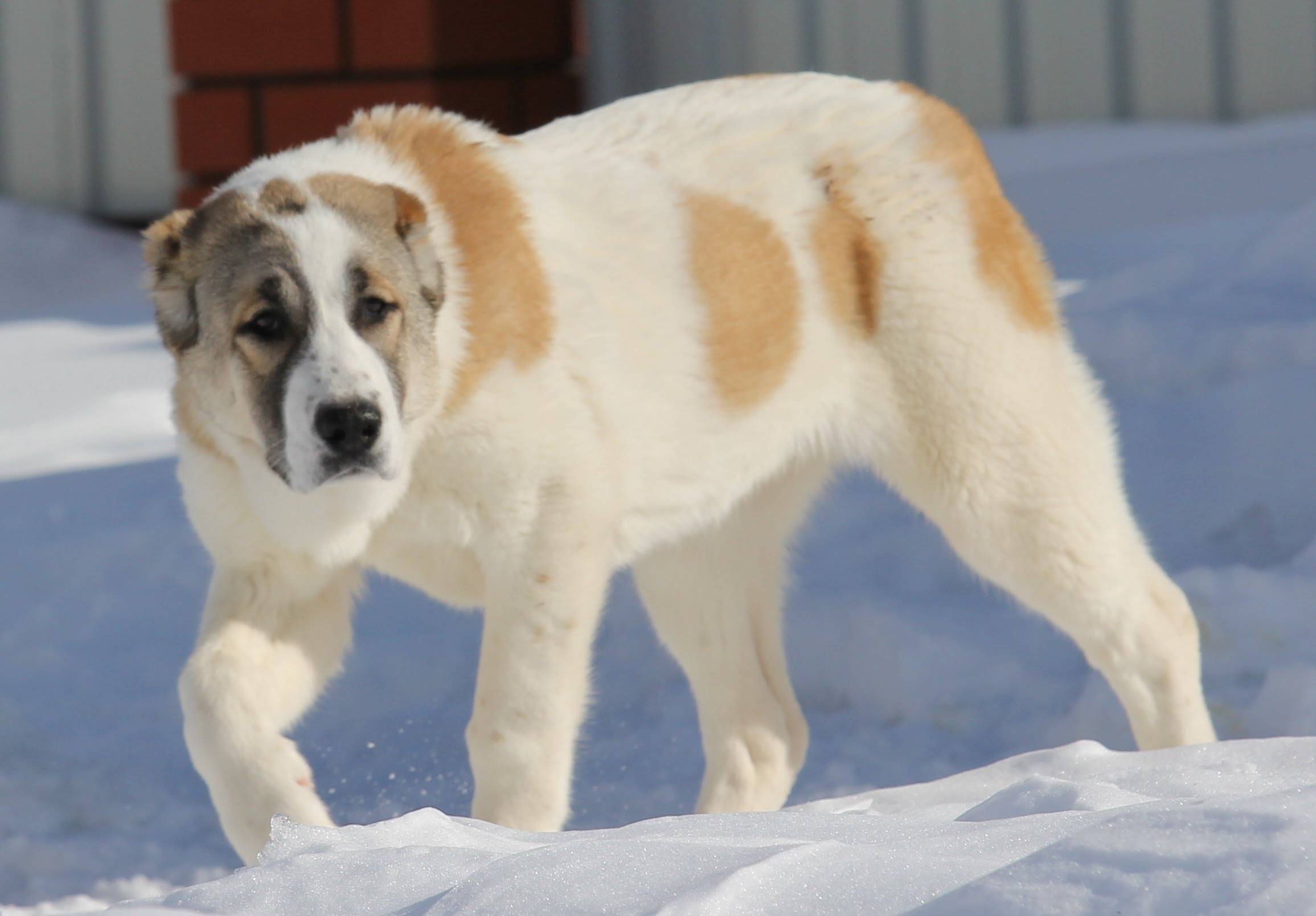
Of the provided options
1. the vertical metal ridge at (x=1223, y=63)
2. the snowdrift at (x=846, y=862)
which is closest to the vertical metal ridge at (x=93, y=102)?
the vertical metal ridge at (x=1223, y=63)

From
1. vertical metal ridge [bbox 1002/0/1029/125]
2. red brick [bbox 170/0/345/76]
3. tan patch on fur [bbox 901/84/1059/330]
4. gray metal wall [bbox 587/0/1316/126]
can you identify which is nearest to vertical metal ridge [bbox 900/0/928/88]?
gray metal wall [bbox 587/0/1316/126]

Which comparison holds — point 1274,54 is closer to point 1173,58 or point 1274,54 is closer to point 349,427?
point 1173,58

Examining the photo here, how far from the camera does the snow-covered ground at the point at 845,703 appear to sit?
1526 mm

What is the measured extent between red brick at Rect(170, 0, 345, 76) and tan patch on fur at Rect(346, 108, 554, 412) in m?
4.30

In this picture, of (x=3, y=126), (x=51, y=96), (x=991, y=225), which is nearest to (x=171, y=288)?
(x=991, y=225)

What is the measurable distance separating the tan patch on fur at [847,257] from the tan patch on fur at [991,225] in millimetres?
184

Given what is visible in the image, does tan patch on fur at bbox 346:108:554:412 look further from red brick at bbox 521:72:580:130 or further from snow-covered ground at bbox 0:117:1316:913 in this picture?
red brick at bbox 521:72:580:130

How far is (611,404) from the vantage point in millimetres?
2596

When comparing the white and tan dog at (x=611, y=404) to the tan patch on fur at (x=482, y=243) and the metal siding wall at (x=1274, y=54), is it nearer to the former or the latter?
the tan patch on fur at (x=482, y=243)

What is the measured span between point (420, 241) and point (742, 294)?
581 millimetres

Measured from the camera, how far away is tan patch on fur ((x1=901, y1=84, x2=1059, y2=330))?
9.45ft

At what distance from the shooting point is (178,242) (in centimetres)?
245

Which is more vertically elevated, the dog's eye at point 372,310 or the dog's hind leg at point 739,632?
the dog's eye at point 372,310

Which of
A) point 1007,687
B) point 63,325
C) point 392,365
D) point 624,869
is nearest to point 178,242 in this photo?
point 392,365
